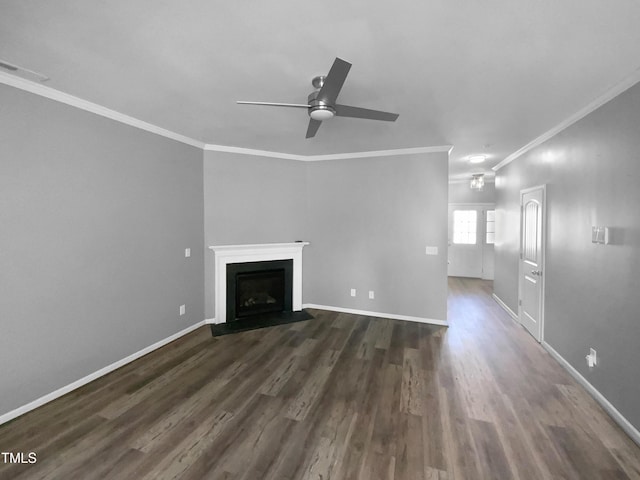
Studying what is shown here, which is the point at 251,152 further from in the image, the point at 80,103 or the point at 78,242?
the point at 78,242

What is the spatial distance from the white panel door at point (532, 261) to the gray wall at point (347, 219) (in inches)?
44.0

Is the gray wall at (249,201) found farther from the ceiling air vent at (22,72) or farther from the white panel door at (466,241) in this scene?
the white panel door at (466,241)

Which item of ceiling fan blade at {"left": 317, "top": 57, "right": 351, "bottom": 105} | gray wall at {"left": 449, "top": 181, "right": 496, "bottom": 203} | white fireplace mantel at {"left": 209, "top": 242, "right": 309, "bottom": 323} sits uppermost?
gray wall at {"left": 449, "top": 181, "right": 496, "bottom": 203}

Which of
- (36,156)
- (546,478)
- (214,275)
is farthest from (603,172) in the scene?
(36,156)

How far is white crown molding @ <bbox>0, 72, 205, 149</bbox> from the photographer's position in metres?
2.11

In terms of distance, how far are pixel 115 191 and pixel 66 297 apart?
43.2 inches

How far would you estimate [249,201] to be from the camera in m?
4.35

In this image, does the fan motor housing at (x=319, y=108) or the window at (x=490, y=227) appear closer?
the fan motor housing at (x=319, y=108)

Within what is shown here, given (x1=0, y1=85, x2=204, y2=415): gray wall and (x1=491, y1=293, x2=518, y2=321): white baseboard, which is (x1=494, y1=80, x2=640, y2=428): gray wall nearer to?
(x1=491, y1=293, x2=518, y2=321): white baseboard

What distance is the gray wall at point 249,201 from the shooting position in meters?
4.10

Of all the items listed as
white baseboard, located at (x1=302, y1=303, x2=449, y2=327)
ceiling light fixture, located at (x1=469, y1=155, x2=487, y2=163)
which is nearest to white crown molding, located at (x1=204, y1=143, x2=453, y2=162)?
ceiling light fixture, located at (x1=469, y1=155, x2=487, y2=163)

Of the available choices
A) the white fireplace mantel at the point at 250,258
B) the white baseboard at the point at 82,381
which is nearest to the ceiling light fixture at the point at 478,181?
the white fireplace mantel at the point at 250,258

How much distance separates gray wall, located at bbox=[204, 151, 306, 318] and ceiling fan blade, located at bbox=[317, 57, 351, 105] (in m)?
2.63

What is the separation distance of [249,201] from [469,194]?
617cm
